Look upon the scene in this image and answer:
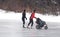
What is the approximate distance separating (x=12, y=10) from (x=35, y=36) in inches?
649

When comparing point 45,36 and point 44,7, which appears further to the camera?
point 44,7

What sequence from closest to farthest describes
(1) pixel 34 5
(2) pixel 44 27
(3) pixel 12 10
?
(2) pixel 44 27
(3) pixel 12 10
(1) pixel 34 5

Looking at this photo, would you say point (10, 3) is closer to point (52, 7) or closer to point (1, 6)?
point (1, 6)

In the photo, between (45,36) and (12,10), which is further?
(12,10)

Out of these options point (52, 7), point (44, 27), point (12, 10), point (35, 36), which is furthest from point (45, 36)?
point (52, 7)

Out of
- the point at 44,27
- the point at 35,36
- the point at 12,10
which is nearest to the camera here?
the point at 35,36

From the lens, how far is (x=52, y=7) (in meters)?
32.8

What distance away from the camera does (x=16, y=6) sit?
32.2 meters

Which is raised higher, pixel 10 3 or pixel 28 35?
pixel 10 3

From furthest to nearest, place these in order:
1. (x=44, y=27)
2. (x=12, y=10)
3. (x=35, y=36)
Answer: (x=12, y=10) < (x=44, y=27) < (x=35, y=36)

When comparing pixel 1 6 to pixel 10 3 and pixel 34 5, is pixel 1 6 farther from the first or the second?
pixel 34 5

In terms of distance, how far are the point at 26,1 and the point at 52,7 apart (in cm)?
319

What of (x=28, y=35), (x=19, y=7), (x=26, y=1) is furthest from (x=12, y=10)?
(x=28, y=35)

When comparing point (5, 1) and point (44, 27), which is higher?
point (5, 1)
